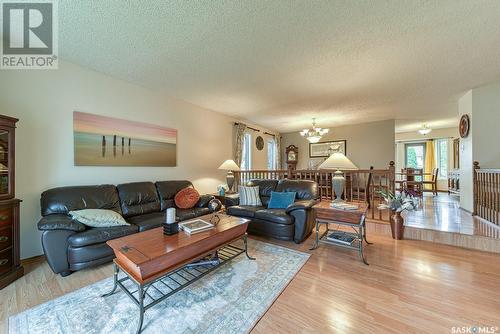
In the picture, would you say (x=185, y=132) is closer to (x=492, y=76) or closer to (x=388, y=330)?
(x=388, y=330)

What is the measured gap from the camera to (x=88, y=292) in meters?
1.84

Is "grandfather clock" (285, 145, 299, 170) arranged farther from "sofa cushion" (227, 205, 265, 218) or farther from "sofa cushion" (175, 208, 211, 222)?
"sofa cushion" (175, 208, 211, 222)

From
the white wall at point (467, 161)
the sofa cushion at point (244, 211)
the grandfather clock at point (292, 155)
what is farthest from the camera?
the grandfather clock at point (292, 155)

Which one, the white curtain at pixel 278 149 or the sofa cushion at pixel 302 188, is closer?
the sofa cushion at pixel 302 188

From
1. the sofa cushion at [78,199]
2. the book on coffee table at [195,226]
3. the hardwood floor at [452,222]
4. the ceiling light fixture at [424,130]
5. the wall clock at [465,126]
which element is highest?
the ceiling light fixture at [424,130]

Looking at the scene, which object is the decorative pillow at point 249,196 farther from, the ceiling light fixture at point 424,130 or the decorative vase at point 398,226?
the ceiling light fixture at point 424,130

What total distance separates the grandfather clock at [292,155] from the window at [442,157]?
18.5 feet

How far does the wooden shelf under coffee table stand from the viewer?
1.48 meters

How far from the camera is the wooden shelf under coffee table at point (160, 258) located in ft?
4.85

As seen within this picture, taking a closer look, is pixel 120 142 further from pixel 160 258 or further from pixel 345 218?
→ pixel 345 218

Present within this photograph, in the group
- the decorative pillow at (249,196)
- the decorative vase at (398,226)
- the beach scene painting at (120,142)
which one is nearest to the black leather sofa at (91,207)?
the beach scene painting at (120,142)

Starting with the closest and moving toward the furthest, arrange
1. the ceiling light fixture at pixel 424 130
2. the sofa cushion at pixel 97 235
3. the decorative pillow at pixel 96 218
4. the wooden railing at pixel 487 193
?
the sofa cushion at pixel 97 235 → the decorative pillow at pixel 96 218 → the wooden railing at pixel 487 193 → the ceiling light fixture at pixel 424 130

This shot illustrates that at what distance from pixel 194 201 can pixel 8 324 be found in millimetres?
2272

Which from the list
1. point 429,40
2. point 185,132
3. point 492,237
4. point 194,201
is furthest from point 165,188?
point 492,237
